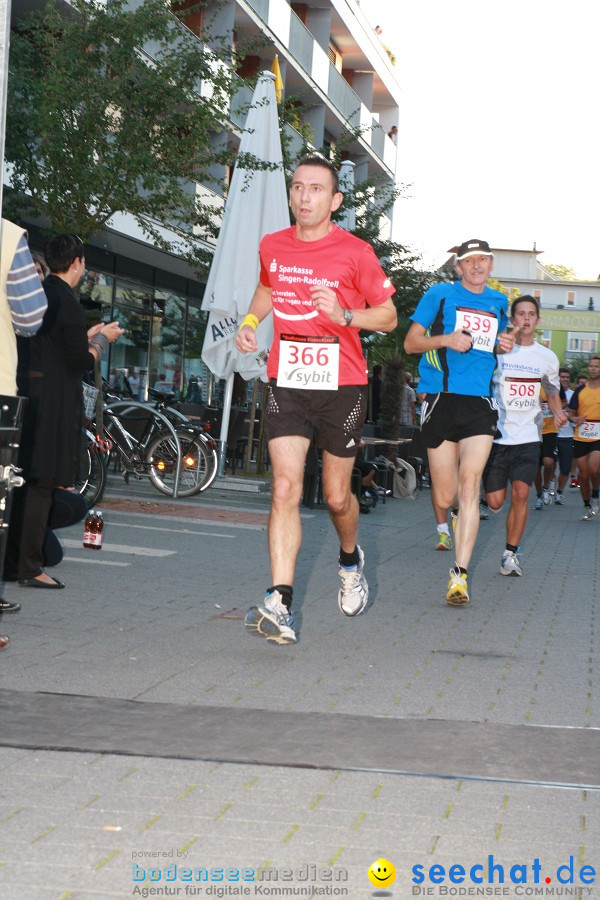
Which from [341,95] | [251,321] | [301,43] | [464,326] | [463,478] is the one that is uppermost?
[301,43]

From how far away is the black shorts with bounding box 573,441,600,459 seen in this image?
1897 centimetres

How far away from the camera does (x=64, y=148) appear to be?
14.4 m

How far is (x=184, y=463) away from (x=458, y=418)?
733 centimetres

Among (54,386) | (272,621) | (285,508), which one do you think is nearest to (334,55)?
(54,386)

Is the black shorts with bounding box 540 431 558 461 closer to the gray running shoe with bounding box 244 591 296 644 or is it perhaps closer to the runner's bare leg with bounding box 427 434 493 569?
the runner's bare leg with bounding box 427 434 493 569

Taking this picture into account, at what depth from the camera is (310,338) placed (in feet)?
21.8

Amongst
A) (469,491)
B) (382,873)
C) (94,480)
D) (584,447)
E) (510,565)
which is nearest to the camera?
(382,873)

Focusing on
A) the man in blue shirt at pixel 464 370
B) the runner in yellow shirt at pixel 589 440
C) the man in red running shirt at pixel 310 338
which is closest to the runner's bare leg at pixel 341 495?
the man in red running shirt at pixel 310 338

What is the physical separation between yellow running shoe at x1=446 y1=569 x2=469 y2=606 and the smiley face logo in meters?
5.06

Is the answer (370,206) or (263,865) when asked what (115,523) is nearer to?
(263,865)

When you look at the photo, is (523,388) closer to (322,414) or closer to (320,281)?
(322,414)

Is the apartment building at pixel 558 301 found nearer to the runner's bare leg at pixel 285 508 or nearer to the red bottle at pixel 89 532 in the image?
the red bottle at pixel 89 532

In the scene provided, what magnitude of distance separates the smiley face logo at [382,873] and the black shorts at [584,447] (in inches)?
634

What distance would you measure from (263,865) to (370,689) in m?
2.40
